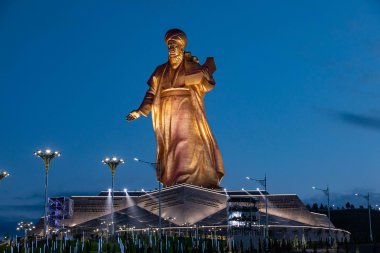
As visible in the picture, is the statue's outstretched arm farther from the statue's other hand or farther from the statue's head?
the statue's head

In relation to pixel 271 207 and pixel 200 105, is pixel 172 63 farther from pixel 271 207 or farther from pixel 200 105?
pixel 271 207

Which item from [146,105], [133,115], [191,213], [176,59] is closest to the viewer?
[191,213]

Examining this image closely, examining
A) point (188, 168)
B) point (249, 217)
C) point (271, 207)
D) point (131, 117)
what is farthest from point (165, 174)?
point (249, 217)

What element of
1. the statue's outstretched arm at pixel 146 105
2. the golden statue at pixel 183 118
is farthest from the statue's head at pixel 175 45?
the statue's outstretched arm at pixel 146 105

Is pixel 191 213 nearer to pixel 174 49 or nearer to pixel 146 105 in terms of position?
pixel 146 105

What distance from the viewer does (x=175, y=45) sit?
5284cm

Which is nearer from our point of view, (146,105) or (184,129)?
(184,129)

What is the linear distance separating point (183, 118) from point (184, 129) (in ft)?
3.08

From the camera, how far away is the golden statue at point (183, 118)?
51875mm

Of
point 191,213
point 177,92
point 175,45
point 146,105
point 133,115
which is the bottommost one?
point 191,213

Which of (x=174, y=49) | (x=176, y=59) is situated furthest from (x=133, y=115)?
(x=174, y=49)

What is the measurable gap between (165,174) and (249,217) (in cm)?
1777

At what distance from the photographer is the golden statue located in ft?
170

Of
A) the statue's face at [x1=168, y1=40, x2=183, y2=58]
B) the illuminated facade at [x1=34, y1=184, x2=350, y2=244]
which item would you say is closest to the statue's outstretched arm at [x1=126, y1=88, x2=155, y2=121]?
the statue's face at [x1=168, y1=40, x2=183, y2=58]
